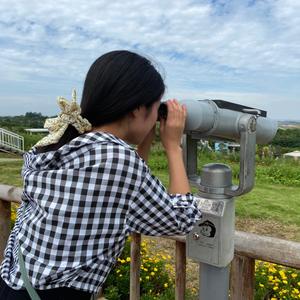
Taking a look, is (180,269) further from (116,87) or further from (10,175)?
(10,175)

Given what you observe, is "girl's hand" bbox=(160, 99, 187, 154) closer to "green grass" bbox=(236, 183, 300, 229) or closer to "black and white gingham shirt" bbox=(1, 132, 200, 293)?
"black and white gingham shirt" bbox=(1, 132, 200, 293)

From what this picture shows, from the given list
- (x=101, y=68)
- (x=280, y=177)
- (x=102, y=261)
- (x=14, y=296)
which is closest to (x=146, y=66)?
(x=101, y=68)

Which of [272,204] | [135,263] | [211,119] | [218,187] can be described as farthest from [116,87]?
[272,204]

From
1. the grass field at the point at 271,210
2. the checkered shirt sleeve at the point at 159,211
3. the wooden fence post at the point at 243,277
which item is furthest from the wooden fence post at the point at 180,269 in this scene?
the grass field at the point at 271,210

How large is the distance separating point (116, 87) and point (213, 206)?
0.42m

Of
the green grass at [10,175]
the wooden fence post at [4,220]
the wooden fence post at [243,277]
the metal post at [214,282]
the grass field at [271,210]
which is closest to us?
the metal post at [214,282]

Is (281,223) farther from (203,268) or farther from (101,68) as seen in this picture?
(101,68)

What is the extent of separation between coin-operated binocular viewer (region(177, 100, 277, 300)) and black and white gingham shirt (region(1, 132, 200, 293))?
110 mm

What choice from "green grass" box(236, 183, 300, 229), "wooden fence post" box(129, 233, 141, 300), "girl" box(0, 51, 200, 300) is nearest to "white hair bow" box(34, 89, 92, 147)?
"girl" box(0, 51, 200, 300)

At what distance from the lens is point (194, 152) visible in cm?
133

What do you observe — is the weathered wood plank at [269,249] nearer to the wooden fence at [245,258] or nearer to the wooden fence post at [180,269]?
the wooden fence at [245,258]

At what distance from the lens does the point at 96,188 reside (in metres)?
0.99

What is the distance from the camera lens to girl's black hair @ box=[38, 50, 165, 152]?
103cm

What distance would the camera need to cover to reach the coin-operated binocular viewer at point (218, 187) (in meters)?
1.14
